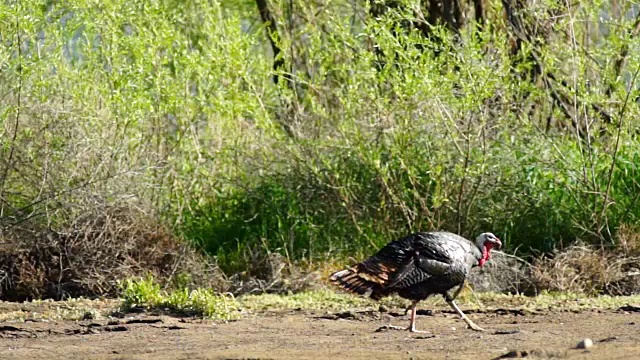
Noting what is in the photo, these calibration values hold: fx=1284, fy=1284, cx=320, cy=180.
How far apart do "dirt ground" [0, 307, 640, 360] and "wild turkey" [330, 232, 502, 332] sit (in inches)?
13.5

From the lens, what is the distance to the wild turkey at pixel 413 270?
393 inches

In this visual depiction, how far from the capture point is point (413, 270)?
9.98m

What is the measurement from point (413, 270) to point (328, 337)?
0.84 meters

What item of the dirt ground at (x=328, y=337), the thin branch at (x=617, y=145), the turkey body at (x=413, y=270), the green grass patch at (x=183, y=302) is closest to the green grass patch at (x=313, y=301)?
the green grass patch at (x=183, y=302)

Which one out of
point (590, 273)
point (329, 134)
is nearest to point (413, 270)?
point (590, 273)

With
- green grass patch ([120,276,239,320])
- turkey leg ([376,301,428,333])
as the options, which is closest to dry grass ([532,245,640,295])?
turkey leg ([376,301,428,333])

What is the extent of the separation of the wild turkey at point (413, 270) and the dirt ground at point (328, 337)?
1.12ft

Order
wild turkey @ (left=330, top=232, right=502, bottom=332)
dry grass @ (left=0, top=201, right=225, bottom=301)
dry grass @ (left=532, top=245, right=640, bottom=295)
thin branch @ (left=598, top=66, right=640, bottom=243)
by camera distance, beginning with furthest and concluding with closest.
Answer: dry grass @ (left=0, top=201, right=225, bottom=301)
thin branch @ (left=598, top=66, right=640, bottom=243)
dry grass @ (left=532, top=245, right=640, bottom=295)
wild turkey @ (left=330, top=232, right=502, bottom=332)

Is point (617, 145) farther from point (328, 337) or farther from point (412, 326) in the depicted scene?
point (328, 337)

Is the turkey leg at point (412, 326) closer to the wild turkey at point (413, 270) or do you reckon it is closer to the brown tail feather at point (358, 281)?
the wild turkey at point (413, 270)

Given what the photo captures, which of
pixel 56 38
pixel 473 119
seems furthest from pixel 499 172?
pixel 56 38

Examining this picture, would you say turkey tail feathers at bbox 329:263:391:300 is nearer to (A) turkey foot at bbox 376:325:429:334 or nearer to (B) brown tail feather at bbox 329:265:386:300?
(B) brown tail feather at bbox 329:265:386:300

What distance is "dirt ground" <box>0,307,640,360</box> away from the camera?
28.7 ft

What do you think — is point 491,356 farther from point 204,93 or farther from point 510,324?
point 204,93
